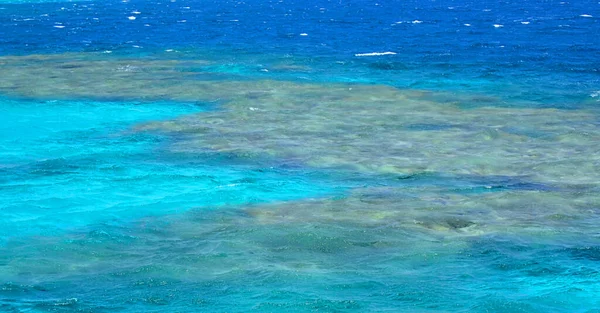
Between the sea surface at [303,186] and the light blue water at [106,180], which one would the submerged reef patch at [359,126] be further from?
the light blue water at [106,180]

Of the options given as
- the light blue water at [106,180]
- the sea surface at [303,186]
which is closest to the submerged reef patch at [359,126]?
the sea surface at [303,186]

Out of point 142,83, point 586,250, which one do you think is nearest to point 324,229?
point 586,250

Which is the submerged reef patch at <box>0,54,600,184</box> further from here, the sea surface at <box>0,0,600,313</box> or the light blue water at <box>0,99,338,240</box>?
the light blue water at <box>0,99,338,240</box>

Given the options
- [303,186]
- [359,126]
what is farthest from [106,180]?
[359,126]

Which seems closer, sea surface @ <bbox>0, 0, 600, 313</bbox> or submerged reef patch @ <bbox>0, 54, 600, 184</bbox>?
sea surface @ <bbox>0, 0, 600, 313</bbox>

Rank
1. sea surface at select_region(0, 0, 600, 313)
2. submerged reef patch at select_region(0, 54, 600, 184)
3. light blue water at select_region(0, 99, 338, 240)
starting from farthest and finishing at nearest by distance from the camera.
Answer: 1. submerged reef patch at select_region(0, 54, 600, 184)
2. light blue water at select_region(0, 99, 338, 240)
3. sea surface at select_region(0, 0, 600, 313)

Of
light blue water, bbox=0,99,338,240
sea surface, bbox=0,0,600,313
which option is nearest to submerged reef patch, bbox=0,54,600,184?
sea surface, bbox=0,0,600,313

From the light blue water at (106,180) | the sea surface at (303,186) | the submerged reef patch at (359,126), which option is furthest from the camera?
the submerged reef patch at (359,126)

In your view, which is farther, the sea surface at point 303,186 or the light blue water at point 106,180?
the light blue water at point 106,180

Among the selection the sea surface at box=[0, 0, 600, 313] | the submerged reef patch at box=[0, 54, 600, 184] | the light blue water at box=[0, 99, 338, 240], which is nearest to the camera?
the sea surface at box=[0, 0, 600, 313]
